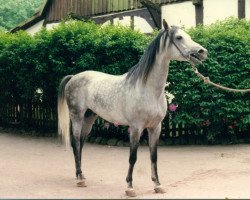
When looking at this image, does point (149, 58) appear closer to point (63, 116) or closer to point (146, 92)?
point (146, 92)

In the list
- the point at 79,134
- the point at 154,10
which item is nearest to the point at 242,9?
the point at 154,10

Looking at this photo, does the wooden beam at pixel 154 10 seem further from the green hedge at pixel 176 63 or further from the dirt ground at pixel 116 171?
the dirt ground at pixel 116 171

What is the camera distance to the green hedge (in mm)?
11125

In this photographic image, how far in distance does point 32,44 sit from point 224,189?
7.67 meters

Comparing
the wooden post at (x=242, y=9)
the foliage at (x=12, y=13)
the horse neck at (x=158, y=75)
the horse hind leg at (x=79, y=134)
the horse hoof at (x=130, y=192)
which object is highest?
the foliage at (x=12, y=13)

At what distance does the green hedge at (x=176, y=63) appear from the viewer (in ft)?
36.5

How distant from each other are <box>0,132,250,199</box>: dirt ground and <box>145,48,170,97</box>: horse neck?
59.1 inches

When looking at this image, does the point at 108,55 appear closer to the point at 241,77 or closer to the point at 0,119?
the point at 241,77

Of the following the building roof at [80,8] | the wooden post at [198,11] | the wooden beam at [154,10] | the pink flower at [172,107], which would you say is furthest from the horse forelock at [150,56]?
the wooden beam at [154,10]

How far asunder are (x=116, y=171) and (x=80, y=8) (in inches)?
572

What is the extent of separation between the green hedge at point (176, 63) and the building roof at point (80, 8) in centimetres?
594

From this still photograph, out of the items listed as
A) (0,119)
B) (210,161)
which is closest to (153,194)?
(210,161)

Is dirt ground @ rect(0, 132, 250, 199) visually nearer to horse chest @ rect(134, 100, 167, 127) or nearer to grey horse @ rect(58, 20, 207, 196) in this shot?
grey horse @ rect(58, 20, 207, 196)

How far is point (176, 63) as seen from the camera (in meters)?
11.4
